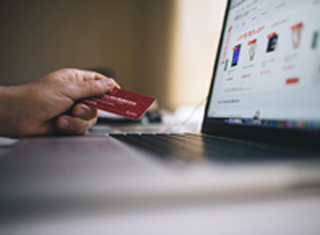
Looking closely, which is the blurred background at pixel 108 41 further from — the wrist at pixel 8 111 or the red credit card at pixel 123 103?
the wrist at pixel 8 111

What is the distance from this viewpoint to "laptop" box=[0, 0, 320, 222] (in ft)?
0.65

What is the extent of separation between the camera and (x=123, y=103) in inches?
28.8

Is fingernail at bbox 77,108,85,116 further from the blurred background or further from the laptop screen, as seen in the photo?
the blurred background

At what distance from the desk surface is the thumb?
1.83 feet

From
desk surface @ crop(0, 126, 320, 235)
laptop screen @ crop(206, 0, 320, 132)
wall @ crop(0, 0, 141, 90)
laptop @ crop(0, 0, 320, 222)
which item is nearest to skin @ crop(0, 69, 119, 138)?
laptop @ crop(0, 0, 320, 222)

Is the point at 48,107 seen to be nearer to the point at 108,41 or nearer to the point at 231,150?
the point at 231,150

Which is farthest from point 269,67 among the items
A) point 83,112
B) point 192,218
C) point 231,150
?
point 83,112

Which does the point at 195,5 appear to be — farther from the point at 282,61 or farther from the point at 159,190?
the point at 159,190

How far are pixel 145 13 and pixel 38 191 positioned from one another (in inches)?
156

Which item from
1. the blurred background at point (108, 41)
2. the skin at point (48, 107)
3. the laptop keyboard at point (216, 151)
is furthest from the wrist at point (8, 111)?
the blurred background at point (108, 41)

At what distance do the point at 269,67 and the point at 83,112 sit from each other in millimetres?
511

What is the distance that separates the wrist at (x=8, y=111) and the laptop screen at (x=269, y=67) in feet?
1.76

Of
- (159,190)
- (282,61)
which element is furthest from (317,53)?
(159,190)

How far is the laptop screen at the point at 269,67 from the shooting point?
40cm
